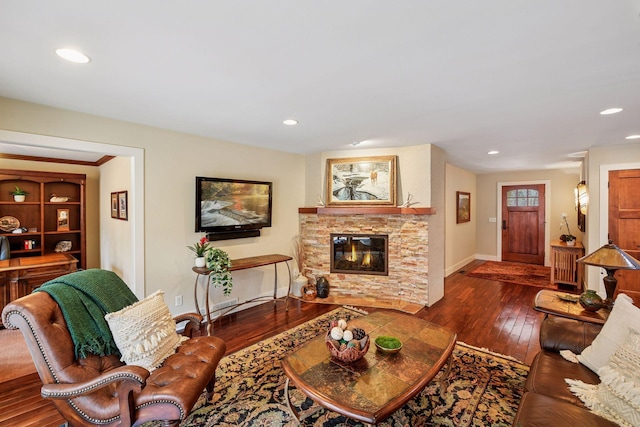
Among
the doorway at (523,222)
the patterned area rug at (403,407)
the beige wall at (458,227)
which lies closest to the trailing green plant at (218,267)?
the patterned area rug at (403,407)

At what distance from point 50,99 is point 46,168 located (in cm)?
334

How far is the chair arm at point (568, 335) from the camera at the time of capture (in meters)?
1.98

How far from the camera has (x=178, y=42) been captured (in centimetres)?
155

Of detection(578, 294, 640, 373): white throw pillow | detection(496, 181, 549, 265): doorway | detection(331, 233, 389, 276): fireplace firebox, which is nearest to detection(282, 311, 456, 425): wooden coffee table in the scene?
detection(578, 294, 640, 373): white throw pillow

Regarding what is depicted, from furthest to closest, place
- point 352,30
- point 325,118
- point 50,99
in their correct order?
point 325,118, point 50,99, point 352,30

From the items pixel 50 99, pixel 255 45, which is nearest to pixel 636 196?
pixel 255 45

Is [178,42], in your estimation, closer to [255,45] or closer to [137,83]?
[255,45]

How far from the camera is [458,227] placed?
6.43m

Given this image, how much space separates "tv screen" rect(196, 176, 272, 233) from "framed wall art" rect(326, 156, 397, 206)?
1.01m

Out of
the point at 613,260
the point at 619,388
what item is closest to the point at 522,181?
the point at 613,260

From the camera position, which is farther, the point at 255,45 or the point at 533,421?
the point at 255,45

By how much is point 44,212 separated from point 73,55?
4.31m

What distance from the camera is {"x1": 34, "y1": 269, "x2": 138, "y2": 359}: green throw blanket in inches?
67.6

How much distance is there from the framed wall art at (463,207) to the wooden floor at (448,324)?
6.05 feet
